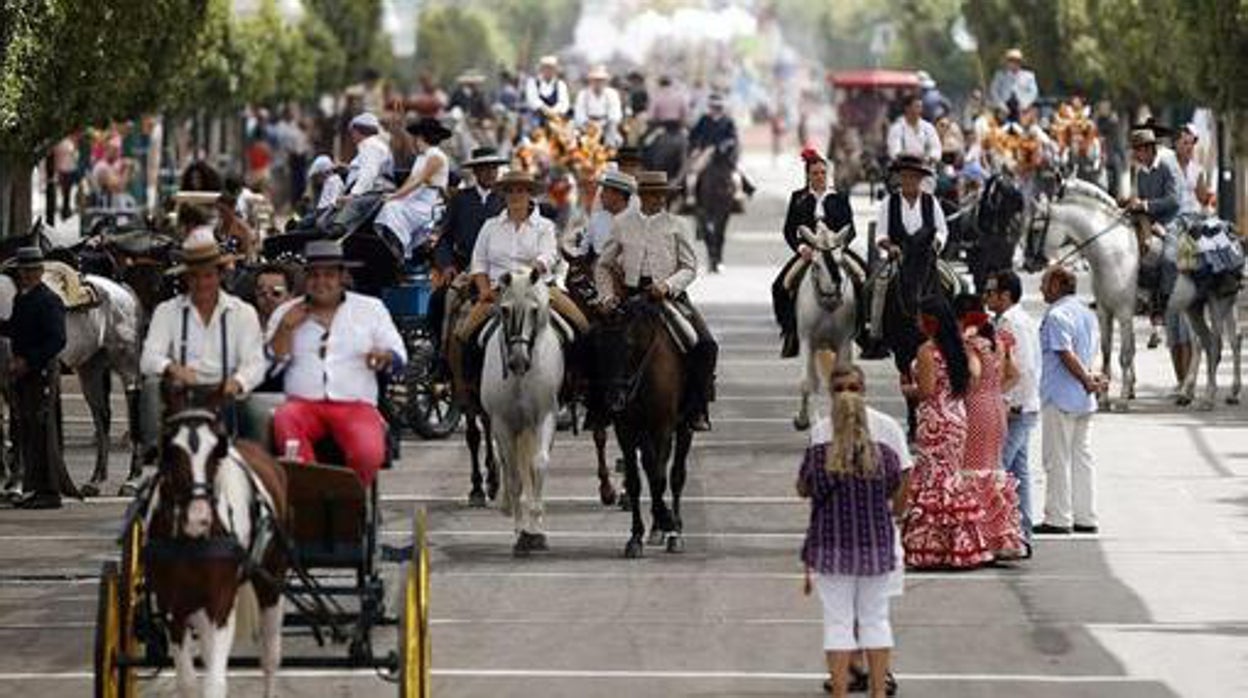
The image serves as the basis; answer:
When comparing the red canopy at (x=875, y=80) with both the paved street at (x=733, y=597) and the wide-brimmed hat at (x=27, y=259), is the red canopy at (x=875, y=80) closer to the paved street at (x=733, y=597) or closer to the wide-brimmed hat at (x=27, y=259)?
the paved street at (x=733, y=597)

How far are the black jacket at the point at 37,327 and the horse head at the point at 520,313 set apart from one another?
4.75 m

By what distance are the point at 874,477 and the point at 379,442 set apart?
2358 millimetres

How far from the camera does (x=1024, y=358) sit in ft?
91.2

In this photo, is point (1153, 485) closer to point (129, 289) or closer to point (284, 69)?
point (129, 289)

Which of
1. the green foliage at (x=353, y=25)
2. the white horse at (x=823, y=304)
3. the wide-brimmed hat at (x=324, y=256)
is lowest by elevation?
the green foliage at (x=353, y=25)

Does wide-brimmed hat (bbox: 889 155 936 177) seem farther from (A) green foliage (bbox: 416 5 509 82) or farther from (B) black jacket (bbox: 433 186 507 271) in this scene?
(A) green foliage (bbox: 416 5 509 82)

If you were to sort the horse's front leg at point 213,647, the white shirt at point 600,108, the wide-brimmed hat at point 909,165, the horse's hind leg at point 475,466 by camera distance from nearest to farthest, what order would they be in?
1. the horse's front leg at point 213,647
2. the horse's hind leg at point 475,466
3. the wide-brimmed hat at point 909,165
4. the white shirt at point 600,108

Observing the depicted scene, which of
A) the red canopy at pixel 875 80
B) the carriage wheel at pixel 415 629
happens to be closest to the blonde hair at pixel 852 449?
the carriage wheel at pixel 415 629

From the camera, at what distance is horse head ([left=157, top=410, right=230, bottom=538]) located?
63.2ft

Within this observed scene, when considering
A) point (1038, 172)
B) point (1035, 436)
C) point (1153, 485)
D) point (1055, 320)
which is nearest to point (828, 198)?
point (1035, 436)

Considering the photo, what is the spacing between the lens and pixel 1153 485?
107 feet

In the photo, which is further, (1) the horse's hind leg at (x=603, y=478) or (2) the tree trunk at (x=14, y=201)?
(2) the tree trunk at (x=14, y=201)

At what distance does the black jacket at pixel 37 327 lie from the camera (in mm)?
31484

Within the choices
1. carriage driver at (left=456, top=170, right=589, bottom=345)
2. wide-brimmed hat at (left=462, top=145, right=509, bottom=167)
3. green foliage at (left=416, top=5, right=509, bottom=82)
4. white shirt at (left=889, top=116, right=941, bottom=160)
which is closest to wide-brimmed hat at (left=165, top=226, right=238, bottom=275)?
carriage driver at (left=456, top=170, right=589, bottom=345)
